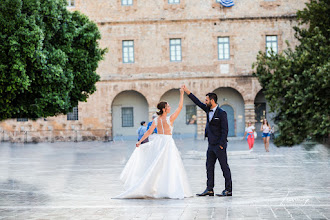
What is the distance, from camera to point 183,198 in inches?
403

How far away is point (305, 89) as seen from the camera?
27156 mm

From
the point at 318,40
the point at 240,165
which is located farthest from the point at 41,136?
the point at 240,165

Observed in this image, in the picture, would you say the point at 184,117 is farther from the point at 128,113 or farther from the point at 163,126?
the point at 163,126

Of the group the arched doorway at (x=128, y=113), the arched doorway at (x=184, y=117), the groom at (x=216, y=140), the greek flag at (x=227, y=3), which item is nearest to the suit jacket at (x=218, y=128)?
the groom at (x=216, y=140)

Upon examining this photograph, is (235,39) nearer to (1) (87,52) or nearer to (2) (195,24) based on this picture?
(2) (195,24)

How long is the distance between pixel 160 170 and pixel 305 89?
18.0 m

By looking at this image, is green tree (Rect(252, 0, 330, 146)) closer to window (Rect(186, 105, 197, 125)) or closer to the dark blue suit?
window (Rect(186, 105, 197, 125))

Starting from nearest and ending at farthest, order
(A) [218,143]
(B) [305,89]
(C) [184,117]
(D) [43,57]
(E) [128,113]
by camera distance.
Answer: (A) [218,143]
(D) [43,57]
(B) [305,89]
(C) [184,117]
(E) [128,113]

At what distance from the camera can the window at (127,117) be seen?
40625 millimetres

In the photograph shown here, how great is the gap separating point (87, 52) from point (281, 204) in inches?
737

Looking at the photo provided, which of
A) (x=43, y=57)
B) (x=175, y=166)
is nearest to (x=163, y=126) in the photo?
(x=175, y=166)

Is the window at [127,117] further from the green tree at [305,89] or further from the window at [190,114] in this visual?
Result: the green tree at [305,89]

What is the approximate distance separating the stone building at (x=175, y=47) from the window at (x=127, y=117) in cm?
148

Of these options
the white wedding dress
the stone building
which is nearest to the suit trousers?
the white wedding dress
